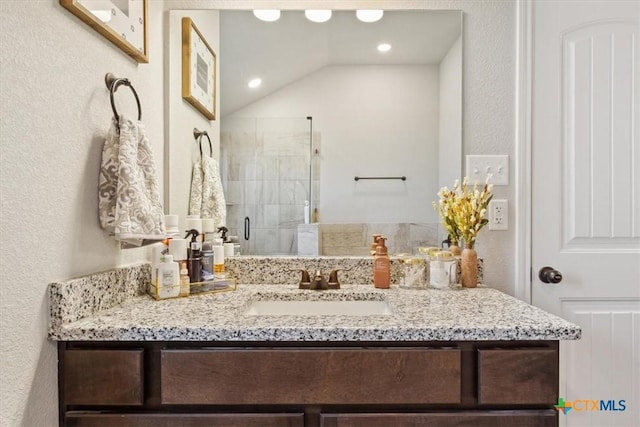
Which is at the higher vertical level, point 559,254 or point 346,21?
point 346,21

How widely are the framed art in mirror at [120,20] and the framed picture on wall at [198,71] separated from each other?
0.23m

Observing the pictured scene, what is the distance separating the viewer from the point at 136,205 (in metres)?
1.19

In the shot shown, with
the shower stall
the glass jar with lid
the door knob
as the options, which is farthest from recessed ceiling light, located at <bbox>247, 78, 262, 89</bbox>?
the door knob

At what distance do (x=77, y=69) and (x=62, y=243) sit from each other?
0.48 metres

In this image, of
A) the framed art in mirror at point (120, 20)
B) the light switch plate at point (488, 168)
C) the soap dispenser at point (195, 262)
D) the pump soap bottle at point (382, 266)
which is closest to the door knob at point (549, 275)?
the light switch plate at point (488, 168)

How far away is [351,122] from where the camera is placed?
167 centimetres

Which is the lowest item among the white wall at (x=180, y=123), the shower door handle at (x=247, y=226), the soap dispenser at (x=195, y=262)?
the soap dispenser at (x=195, y=262)

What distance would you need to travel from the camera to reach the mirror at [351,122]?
1.66 metres

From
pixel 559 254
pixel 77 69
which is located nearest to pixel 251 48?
pixel 77 69

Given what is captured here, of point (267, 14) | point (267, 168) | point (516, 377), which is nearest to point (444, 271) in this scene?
point (516, 377)

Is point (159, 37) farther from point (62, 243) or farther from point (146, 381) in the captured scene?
point (146, 381)

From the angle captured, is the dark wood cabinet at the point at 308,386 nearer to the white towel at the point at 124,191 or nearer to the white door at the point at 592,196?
the white towel at the point at 124,191

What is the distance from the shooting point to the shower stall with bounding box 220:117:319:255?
1653mm

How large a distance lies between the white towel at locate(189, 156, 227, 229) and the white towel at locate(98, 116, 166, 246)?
418mm
